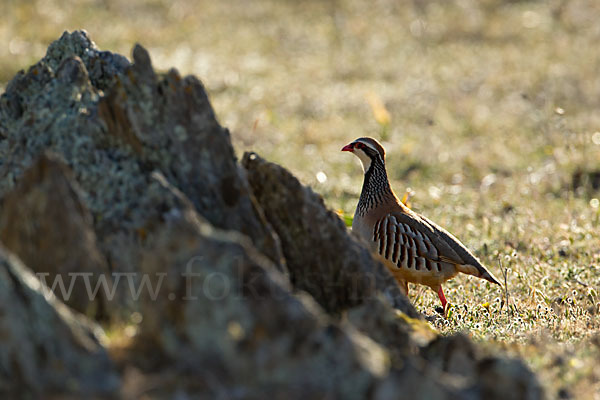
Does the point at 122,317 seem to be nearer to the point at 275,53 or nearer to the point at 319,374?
the point at 319,374

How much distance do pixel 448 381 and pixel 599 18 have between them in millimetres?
26360

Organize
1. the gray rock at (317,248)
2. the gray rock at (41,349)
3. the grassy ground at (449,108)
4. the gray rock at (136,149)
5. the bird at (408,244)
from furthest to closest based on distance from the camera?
the bird at (408,244) < the grassy ground at (449,108) < the gray rock at (317,248) < the gray rock at (136,149) < the gray rock at (41,349)

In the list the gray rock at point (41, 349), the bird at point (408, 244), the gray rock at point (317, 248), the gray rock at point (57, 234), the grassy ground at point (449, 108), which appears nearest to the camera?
the gray rock at point (41, 349)

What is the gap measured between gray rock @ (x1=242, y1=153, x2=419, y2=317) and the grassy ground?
1021mm

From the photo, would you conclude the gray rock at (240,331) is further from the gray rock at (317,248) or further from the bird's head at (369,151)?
the bird's head at (369,151)

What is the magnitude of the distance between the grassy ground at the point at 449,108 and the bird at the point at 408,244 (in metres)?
0.27

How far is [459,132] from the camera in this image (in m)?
17.2

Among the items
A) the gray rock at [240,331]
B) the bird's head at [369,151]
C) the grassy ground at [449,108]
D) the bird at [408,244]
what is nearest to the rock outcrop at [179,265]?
the gray rock at [240,331]

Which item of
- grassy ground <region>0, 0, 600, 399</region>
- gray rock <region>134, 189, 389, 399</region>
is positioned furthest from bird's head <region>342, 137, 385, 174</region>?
gray rock <region>134, 189, 389, 399</region>

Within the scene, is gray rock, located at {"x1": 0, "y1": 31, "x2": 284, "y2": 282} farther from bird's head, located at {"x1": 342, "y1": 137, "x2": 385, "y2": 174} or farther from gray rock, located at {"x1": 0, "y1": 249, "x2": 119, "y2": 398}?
bird's head, located at {"x1": 342, "y1": 137, "x2": 385, "y2": 174}

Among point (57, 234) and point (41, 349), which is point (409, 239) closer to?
point (57, 234)

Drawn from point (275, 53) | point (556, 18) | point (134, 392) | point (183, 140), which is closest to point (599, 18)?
point (556, 18)

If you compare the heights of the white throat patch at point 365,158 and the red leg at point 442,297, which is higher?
the white throat patch at point 365,158

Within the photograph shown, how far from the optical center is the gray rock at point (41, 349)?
3.27 meters
